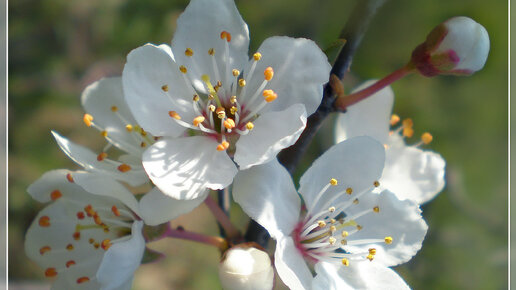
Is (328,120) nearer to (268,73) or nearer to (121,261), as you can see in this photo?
(268,73)

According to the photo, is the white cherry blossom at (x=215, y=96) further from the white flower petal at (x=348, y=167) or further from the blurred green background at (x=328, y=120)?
the blurred green background at (x=328, y=120)

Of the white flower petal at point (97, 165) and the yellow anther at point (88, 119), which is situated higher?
the yellow anther at point (88, 119)

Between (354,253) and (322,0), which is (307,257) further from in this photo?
(322,0)

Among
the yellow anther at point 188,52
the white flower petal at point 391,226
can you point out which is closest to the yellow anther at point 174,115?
the yellow anther at point 188,52

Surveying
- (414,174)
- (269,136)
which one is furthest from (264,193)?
(414,174)

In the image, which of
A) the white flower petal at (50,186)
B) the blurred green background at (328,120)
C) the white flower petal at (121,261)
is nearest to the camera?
the white flower petal at (121,261)

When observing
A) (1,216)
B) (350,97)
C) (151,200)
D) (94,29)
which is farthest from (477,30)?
(94,29)

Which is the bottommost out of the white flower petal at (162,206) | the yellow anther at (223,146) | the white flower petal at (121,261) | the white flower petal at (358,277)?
the white flower petal at (358,277)

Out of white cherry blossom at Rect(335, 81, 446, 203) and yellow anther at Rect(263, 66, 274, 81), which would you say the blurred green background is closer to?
white cherry blossom at Rect(335, 81, 446, 203)
